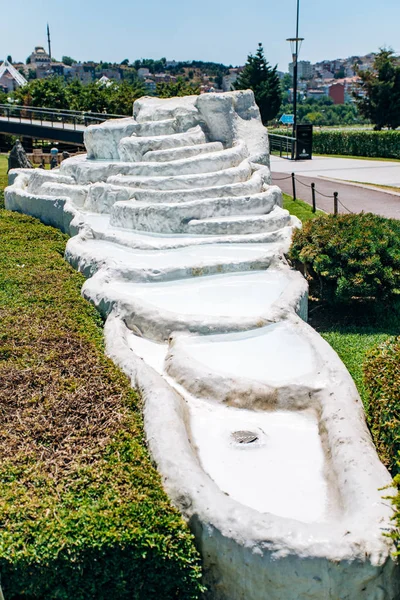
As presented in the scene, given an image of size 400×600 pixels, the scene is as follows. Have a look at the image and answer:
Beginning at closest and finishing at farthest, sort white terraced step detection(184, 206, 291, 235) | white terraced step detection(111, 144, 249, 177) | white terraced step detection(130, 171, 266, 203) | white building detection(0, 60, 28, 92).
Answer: white terraced step detection(184, 206, 291, 235), white terraced step detection(130, 171, 266, 203), white terraced step detection(111, 144, 249, 177), white building detection(0, 60, 28, 92)

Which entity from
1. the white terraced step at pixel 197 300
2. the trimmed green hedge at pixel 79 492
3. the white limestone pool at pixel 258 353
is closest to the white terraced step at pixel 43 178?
the white terraced step at pixel 197 300

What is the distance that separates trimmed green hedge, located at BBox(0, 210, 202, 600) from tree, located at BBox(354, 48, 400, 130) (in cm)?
3426

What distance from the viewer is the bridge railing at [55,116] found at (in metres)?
29.8

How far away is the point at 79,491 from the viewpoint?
16.6 feet

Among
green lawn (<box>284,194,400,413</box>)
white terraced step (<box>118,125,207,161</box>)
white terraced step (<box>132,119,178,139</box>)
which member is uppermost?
white terraced step (<box>132,119,178,139</box>)

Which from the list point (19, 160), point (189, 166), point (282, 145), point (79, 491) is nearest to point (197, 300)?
point (79, 491)

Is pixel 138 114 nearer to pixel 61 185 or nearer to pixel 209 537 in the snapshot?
pixel 61 185

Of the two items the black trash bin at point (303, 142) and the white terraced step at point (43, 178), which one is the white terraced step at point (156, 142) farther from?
the black trash bin at point (303, 142)

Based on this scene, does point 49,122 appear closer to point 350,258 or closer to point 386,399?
point 350,258

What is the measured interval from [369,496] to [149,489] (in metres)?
1.71

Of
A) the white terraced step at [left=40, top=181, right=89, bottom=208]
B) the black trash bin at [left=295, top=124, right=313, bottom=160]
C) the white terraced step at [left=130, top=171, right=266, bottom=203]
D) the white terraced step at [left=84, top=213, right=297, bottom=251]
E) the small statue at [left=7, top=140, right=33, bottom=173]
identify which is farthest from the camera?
the black trash bin at [left=295, top=124, right=313, bottom=160]

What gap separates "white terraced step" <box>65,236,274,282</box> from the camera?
32.2 ft

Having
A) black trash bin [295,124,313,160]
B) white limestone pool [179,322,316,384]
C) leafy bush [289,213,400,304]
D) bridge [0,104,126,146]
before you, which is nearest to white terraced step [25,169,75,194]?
leafy bush [289,213,400,304]

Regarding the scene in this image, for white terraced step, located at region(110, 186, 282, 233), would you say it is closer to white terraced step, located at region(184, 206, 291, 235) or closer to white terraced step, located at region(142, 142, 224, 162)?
white terraced step, located at region(184, 206, 291, 235)
